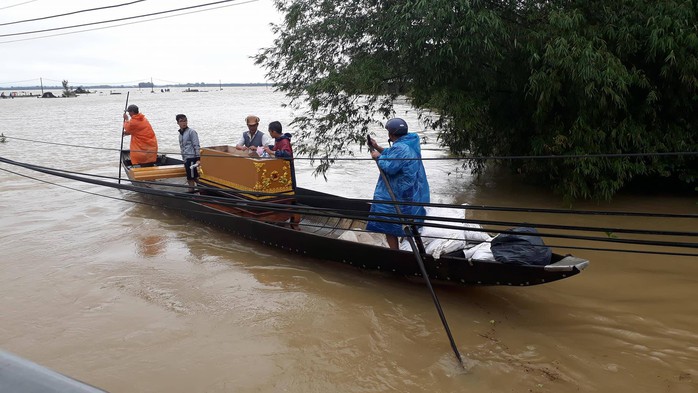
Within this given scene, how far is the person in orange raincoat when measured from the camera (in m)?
9.99

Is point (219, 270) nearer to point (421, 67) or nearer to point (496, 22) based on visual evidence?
point (421, 67)

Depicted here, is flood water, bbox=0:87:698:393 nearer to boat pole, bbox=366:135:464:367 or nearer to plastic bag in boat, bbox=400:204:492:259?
boat pole, bbox=366:135:464:367

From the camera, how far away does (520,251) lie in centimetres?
463

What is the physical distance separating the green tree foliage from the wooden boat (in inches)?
97.9

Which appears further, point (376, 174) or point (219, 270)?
point (376, 174)

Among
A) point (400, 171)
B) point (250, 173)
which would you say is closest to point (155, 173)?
point (250, 173)

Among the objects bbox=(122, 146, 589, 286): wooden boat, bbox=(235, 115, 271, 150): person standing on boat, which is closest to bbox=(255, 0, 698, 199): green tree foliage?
bbox=(235, 115, 271, 150): person standing on boat

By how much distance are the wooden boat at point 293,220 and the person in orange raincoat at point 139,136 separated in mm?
572

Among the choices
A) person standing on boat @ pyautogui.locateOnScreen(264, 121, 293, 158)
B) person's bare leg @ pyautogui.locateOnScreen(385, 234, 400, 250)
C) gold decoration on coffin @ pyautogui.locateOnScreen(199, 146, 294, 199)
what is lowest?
person's bare leg @ pyautogui.locateOnScreen(385, 234, 400, 250)

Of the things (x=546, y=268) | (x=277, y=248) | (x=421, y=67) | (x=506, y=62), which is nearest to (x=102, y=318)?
(x=277, y=248)

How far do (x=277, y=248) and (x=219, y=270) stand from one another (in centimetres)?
85

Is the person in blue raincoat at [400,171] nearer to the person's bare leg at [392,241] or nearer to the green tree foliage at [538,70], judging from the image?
the person's bare leg at [392,241]

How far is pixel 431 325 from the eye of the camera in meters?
4.97

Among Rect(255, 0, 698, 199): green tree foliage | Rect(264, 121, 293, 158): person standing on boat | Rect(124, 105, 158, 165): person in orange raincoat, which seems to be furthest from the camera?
Rect(124, 105, 158, 165): person in orange raincoat
